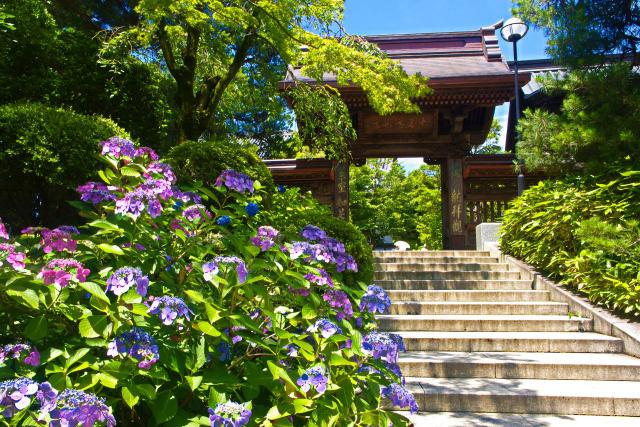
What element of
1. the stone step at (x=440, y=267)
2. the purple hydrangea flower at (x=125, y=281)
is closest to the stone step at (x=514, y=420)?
the purple hydrangea flower at (x=125, y=281)

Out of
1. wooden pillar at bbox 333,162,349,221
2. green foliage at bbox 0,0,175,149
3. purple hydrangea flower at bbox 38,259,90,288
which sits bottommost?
purple hydrangea flower at bbox 38,259,90,288

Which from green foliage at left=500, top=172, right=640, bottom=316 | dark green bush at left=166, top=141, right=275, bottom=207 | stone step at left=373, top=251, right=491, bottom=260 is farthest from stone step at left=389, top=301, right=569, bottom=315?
dark green bush at left=166, top=141, right=275, bottom=207

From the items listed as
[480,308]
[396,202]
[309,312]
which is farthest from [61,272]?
[396,202]

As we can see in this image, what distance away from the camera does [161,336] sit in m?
1.48

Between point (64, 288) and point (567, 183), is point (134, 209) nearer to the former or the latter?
point (64, 288)

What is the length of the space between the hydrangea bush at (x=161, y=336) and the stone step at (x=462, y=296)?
405cm

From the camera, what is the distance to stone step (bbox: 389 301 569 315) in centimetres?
510

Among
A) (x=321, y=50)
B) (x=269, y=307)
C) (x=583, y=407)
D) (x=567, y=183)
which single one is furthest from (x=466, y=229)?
(x=269, y=307)

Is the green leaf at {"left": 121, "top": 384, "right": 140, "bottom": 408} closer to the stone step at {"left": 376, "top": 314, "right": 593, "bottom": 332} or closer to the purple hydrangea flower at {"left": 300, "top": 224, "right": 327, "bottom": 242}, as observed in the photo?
the purple hydrangea flower at {"left": 300, "top": 224, "right": 327, "bottom": 242}

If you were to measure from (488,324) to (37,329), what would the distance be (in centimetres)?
461

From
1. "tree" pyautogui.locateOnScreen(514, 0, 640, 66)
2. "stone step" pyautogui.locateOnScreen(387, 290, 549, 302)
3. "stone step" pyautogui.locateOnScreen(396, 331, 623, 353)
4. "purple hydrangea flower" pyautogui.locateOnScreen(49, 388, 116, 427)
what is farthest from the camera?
"stone step" pyautogui.locateOnScreen(387, 290, 549, 302)

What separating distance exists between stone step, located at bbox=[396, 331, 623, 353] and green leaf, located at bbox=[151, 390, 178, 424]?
3.41 m

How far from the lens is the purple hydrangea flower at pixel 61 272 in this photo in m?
1.41

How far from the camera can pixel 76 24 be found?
32.8 ft
